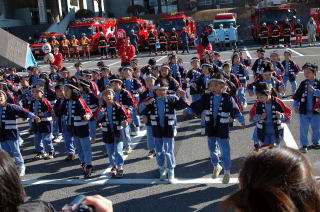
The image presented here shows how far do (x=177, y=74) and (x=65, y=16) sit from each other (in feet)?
124

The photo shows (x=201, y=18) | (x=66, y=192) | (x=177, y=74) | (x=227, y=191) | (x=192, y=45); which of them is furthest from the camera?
(x=201, y=18)

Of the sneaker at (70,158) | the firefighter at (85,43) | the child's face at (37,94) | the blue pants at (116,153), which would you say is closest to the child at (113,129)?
the blue pants at (116,153)

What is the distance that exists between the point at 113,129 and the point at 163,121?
0.90 metres

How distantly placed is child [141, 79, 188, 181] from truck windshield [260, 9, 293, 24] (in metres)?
24.2

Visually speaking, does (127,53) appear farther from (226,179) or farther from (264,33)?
(264,33)

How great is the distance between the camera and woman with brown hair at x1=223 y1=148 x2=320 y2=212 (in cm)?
167

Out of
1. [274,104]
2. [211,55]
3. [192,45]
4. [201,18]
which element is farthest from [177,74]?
[201,18]

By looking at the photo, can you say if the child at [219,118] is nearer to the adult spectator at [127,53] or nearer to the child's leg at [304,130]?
the child's leg at [304,130]

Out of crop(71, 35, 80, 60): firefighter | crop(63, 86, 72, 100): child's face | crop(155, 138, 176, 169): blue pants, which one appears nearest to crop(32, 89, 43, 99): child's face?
crop(63, 86, 72, 100): child's face

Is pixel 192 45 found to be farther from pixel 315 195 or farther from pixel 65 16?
pixel 315 195

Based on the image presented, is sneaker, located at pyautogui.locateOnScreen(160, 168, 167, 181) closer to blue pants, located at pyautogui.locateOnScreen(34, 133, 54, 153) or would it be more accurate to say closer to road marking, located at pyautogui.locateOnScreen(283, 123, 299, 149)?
road marking, located at pyautogui.locateOnScreen(283, 123, 299, 149)

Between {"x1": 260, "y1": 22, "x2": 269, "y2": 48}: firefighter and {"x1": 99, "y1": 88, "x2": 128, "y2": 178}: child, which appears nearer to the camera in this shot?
{"x1": 99, "y1": 88, "x2": 128, "y2": 178}: child

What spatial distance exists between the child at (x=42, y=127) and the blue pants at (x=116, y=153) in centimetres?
210

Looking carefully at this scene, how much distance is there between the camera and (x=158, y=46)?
2920cm
